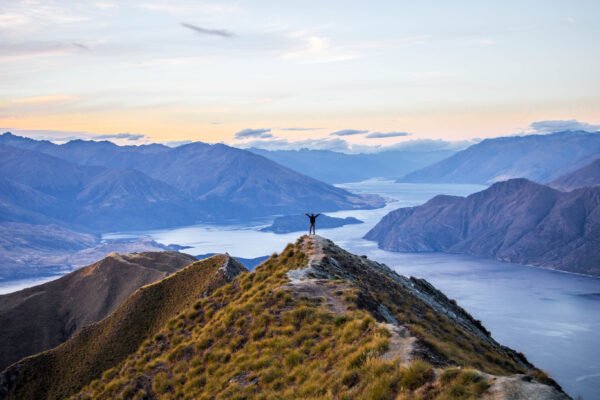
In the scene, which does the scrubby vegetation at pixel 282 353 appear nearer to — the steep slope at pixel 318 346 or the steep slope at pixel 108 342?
the steep slope at pixel 318 346

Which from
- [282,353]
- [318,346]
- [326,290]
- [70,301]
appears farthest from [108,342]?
[70,301]

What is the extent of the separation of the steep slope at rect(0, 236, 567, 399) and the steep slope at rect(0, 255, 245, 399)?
1217cm

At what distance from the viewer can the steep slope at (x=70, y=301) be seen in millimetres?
109188

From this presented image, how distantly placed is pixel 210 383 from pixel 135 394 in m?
8.46

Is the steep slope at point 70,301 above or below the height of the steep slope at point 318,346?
below

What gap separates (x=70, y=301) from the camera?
12400cm

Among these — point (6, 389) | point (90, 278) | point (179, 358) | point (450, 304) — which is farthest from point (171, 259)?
point (179, 358)

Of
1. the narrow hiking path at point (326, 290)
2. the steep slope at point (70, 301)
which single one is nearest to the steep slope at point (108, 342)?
the narrow hiking path at point (326, 290)

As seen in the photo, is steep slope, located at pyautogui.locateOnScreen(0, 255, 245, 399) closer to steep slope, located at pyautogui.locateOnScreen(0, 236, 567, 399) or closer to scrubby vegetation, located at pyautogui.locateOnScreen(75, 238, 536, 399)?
steep slope, located at pyautogui.locateOnScreen(0, 236, 567, 399)

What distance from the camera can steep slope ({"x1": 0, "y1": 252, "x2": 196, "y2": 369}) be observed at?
109 meters

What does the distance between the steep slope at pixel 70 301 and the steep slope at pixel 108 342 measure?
173 ft

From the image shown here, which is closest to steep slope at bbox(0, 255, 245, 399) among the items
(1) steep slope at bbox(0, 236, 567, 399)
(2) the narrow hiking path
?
(1) steep slope at bbox(0, 236, 567, 399)

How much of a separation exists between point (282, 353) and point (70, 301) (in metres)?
111

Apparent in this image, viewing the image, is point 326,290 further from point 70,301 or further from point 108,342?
point 70,301
